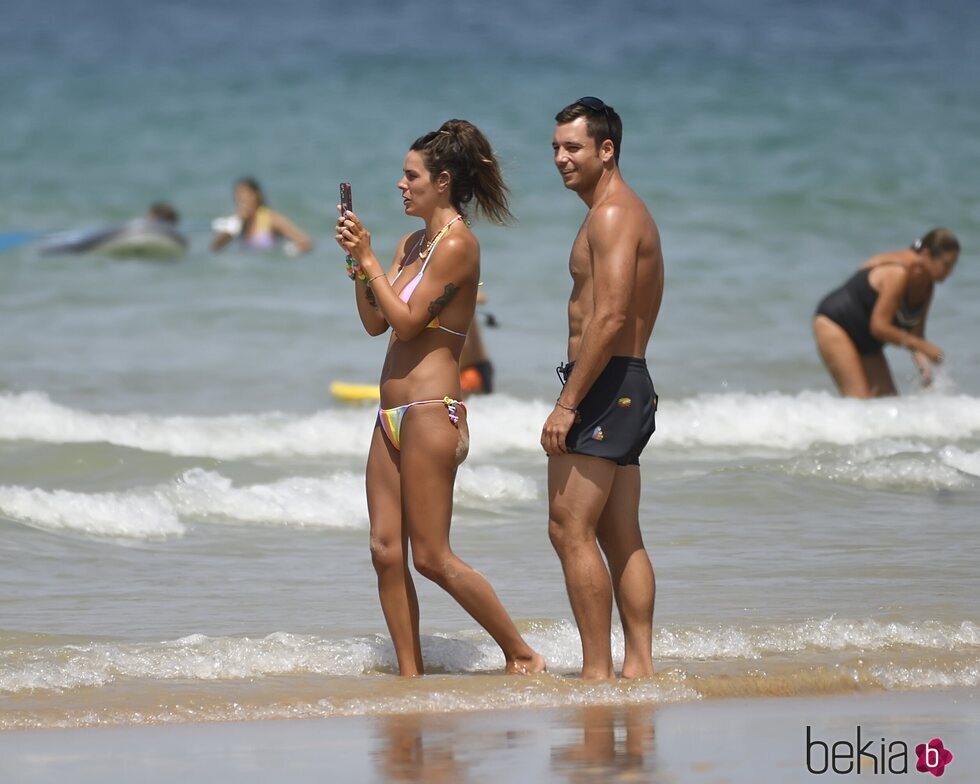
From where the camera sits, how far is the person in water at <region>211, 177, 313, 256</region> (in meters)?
19.5

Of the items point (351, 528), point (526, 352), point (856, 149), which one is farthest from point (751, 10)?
point (351, 528)

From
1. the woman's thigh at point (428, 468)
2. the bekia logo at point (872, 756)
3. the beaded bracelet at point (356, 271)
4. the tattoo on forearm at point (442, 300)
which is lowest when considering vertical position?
the bekia logo at point (872, 756)

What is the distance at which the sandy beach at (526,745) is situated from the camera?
3.89 meters

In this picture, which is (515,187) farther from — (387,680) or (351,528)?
(387,680)

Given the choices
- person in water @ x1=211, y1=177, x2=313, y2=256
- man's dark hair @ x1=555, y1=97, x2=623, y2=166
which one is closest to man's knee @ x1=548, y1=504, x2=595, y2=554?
man's dark hair @ x1=555, y1=97, x2=623, y2=166

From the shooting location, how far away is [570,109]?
4.63m

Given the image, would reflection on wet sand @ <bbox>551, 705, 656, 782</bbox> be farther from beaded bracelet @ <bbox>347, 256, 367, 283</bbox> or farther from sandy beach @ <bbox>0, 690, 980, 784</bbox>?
beaded bracelet @ <bbox>347, 256, 367, 283</bbox>

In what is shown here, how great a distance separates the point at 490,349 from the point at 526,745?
1045 centimetres

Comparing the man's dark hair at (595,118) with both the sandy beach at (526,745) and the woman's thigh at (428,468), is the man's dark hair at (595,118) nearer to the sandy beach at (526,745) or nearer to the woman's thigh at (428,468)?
the woman's thigh at (428,468)

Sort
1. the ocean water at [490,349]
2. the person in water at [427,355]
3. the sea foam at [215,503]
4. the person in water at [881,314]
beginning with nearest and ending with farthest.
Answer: the person in water at [427,355] < the ocean water at [490,349] < the sea foam at [215,503] < the person in water at [881,314]

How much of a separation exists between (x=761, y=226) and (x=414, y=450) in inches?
658

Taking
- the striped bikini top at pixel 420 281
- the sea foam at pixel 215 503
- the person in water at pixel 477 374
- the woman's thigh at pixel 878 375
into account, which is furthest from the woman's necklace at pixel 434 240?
the woman's thigh at pixel 878 375

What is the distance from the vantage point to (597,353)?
451 cm

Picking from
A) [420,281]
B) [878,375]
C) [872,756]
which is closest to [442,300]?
[420,281]
